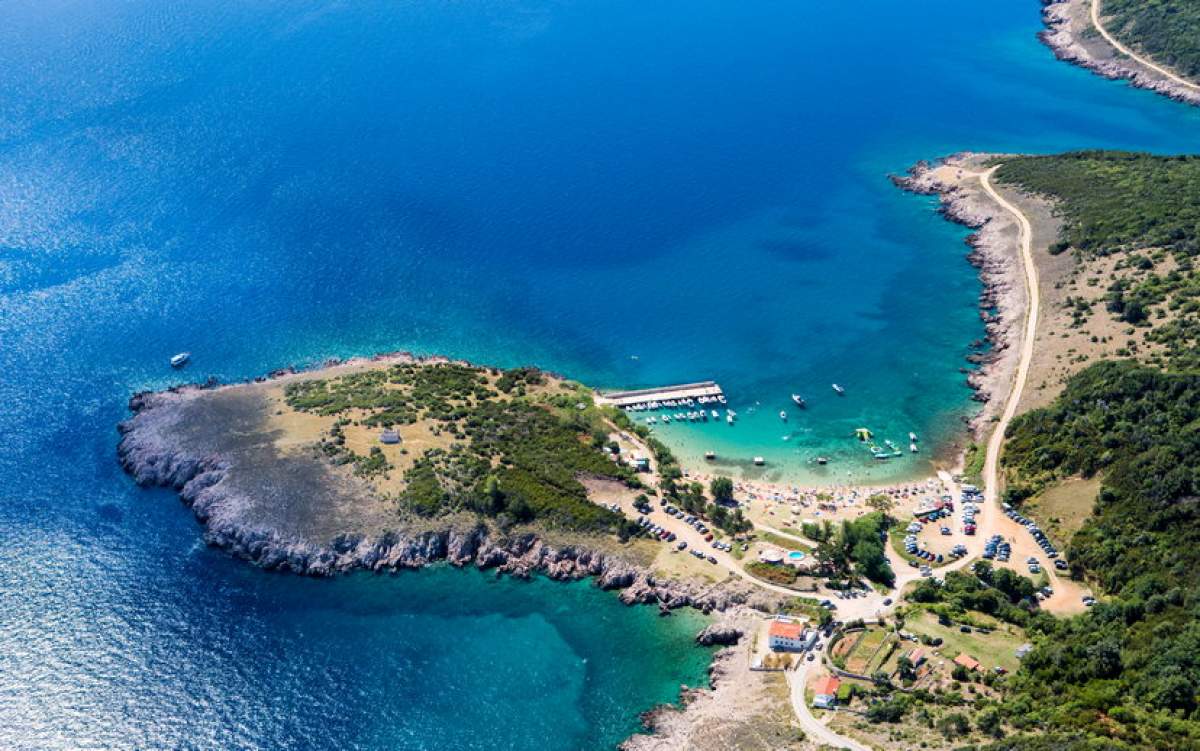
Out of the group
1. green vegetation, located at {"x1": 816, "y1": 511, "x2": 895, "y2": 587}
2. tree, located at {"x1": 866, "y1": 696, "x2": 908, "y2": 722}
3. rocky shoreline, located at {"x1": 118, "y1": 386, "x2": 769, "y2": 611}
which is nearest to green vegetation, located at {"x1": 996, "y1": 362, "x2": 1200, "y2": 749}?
tree, located at {"x1": 866, "y1": 696, "x2": 908, "y2": 722}

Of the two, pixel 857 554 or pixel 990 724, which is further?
pixel 857 554

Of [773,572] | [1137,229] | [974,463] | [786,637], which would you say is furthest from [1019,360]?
[786,637]

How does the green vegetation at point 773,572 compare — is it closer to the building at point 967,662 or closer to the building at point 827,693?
the building at point 827,693

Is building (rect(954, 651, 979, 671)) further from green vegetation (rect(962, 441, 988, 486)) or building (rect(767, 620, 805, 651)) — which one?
green vegetation (rect(962, 441, 988, 486))

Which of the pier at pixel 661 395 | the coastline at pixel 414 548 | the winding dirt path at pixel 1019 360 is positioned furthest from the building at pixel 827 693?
the pier at pixel 661 395

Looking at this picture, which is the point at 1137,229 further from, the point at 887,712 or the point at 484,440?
the point at 484,440

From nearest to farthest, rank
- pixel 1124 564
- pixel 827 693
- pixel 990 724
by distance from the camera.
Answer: pixel 990 724 < pixel 827 693 < pixel 1124 564

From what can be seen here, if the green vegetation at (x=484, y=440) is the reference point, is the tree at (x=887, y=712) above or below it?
above
